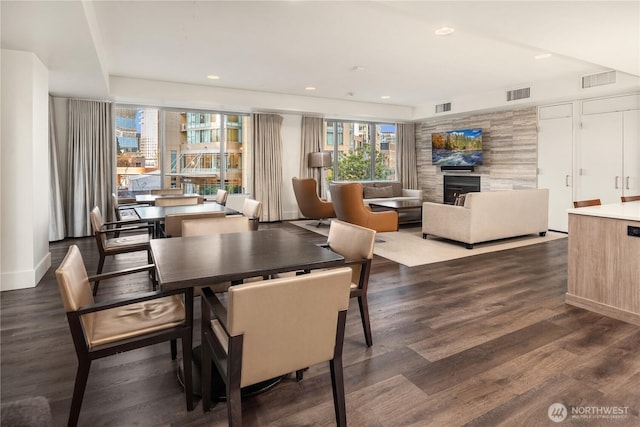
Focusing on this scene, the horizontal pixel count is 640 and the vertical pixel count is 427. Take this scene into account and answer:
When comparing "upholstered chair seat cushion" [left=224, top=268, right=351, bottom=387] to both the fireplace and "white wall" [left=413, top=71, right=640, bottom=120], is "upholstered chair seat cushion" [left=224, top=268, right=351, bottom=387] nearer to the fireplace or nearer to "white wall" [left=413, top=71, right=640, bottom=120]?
"white wall" [left=413, top=71, right=640, bottom=120]

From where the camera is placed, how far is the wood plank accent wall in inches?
290

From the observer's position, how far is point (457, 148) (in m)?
8.60

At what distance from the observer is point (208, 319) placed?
1742mm

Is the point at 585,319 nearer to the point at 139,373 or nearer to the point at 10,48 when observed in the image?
the point at 139,373

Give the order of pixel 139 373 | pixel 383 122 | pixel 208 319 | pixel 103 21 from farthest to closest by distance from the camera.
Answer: pixel 383 122 → pixel 103 21 → pixel 139 373 → pixel 208 319

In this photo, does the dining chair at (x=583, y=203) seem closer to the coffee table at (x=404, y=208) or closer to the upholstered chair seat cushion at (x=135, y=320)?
the coffee table at (x=404, y=208)

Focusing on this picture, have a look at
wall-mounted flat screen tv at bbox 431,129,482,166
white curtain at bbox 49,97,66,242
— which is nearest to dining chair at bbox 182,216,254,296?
white curtain at bbox 49,97,66,242

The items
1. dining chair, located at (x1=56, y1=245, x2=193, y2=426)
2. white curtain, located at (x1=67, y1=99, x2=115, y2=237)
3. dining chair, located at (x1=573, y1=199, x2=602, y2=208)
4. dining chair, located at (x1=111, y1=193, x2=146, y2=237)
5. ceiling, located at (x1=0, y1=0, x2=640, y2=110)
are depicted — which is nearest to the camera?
dining chair, located at (x1=56, y1=245, x2=193, y2=426)

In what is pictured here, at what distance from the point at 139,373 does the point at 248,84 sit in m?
5.75

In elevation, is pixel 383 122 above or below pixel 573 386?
above

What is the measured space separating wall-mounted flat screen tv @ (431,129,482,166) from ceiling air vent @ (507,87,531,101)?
108cm

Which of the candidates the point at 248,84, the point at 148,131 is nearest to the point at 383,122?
the point at 248,84

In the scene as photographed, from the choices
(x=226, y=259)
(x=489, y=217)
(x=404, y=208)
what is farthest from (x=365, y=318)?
(x=404, y=208)

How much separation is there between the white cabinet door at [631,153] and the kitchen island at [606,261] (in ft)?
11.9
